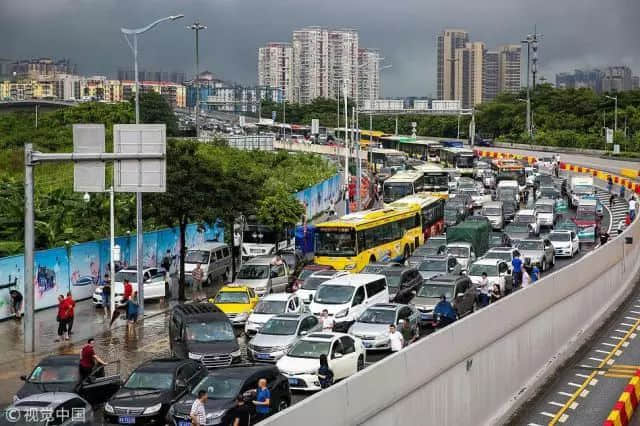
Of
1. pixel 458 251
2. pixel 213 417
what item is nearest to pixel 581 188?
pixel 458 251

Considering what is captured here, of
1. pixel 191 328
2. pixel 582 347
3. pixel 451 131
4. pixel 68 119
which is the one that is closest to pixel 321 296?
pixel 191 328

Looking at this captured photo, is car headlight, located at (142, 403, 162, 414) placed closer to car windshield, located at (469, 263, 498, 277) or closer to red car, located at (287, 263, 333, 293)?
red car, located at (287, 263, 333, 293)

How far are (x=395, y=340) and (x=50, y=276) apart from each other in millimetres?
16258

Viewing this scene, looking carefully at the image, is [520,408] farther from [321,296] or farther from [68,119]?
[68,119]

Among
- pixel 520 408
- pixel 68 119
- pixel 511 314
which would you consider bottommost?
pixel 520 408

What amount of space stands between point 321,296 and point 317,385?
28.7 feet

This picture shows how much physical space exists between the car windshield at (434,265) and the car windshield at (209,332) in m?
13.4

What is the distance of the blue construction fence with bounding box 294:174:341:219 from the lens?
64.1 metres

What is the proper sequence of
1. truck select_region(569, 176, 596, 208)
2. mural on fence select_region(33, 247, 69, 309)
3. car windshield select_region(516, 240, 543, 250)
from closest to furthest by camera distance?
1. mural on fence select_region(33, 247, 69, 309)
2. car windshield select_region(516, 240, 543, 250)
3. truck select_region(569, 176, 596, 208)

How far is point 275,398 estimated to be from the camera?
19188 millimetres

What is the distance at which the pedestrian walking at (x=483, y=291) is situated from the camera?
1313 inches

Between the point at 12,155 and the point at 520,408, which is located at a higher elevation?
the point at 12,155

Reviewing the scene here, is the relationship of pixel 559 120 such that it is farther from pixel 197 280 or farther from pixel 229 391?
pixel 229 391

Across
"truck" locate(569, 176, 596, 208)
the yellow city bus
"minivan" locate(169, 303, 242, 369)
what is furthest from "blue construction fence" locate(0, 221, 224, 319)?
"truck" locate(569, 176, 596, 208)
